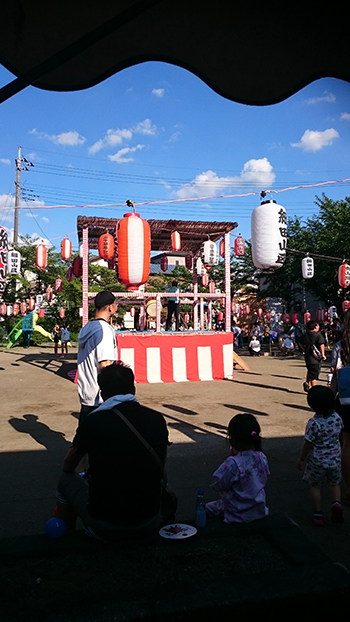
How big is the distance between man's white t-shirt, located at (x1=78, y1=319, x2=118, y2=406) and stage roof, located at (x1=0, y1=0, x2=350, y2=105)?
80.1 inches

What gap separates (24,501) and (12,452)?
1784 millimetres

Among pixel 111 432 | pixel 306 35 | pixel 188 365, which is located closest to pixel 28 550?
pixel 111 432

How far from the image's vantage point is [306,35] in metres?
2.69

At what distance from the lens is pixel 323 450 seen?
12.1ft

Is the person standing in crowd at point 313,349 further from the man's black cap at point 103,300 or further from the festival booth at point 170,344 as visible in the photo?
the man's black cap at point 103,300

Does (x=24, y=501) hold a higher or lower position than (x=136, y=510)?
lower

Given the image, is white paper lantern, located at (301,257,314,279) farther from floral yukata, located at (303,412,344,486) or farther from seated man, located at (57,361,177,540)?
seated man, located at (57,361,177,540)

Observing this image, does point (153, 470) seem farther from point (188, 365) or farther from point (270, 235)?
point (188, 365)

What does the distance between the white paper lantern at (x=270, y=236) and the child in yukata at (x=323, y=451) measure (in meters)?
4.80

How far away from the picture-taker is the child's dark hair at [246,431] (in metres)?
3.02

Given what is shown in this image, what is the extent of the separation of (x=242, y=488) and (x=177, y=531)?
0.59 m

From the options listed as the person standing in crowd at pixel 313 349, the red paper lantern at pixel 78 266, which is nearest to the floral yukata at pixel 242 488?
→ the person standing in crowd at pixel 313 349

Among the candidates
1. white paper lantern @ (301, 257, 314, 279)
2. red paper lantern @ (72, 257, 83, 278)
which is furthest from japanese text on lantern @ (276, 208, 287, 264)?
white paper lantern @ (301, 257, 314, 279)

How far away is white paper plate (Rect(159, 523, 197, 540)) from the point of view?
253cm
